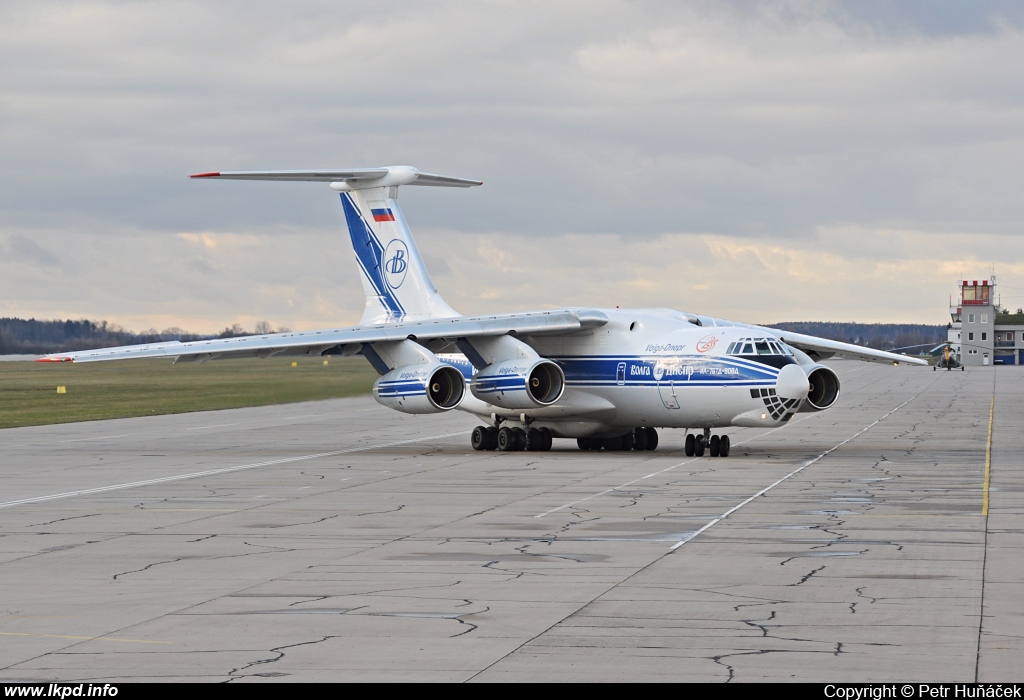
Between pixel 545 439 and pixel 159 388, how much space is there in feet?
125

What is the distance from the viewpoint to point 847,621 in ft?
38.7

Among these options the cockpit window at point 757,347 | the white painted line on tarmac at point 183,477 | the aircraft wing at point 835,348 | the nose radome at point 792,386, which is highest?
the aircraft wing at point 835,348

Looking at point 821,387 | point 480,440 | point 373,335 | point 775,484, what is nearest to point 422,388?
point 373,335

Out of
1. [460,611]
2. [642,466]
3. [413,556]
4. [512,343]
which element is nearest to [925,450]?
[642,466]

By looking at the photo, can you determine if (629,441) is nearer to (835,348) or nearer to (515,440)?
(515,440)

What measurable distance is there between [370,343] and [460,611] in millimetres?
21748

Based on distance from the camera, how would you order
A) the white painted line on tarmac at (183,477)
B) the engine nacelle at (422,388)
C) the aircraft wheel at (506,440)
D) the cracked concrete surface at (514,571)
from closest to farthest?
1. the cracked concrete surface at (514,571)
2. the white painted line on tarmac at (183,477)
3. the engine nacelle at (422,388)
4. the aircraft wheel at (506,440)

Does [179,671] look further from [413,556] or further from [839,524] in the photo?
[839,524]

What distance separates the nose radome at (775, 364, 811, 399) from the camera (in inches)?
1150

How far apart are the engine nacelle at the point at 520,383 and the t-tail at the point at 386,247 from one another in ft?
15.2

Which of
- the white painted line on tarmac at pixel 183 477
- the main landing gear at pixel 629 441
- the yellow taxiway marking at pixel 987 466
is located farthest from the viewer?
the main landing gear at pixel 629 441

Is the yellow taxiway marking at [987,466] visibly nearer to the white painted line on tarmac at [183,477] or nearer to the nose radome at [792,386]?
the nose radome at [792,386]

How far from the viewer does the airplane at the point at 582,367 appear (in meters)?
30.1

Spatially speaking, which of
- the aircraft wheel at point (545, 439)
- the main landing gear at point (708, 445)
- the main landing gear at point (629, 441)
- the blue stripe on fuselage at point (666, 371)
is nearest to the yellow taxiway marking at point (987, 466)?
the blue stripe on fuselage at point (666, 371)
